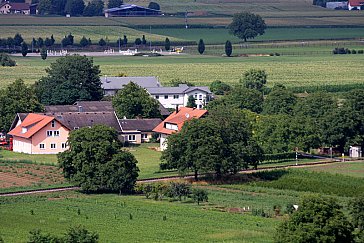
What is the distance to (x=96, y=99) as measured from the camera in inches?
3066

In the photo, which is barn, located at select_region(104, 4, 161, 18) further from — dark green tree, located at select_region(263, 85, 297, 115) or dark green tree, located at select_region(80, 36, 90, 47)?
dark green tree, located at select_region(263, 85, 297, 115)

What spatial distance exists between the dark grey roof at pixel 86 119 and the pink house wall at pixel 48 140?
72 cm

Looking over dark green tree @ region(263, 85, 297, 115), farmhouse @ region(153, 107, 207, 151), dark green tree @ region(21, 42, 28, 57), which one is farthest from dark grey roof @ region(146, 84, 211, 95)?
dark green tree @ region(21, 42, 28, 57)

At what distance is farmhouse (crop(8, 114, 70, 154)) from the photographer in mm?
64250

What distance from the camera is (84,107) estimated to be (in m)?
72.8

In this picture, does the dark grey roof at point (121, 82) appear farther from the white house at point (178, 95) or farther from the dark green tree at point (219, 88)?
the dark green tree at point (219, 88)

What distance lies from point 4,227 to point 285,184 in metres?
14.8

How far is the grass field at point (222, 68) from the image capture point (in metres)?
97.8

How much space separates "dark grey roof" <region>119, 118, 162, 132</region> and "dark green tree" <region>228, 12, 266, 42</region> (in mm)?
69730

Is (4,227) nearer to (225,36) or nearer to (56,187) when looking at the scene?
(56,187)

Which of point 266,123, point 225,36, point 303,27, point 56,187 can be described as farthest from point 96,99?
point 303,27

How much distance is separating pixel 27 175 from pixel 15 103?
13613mm

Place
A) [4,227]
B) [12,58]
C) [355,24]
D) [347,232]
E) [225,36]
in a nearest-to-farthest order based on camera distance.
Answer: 1. [347,232]
2. [4,227]
3. [12,58]
4. [225,36]
5. [355,24]

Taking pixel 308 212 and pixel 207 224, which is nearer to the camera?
pixel 308 212
